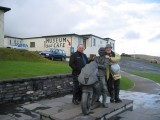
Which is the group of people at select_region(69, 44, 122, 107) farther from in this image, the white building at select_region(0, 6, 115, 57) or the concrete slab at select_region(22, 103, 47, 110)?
the white building at select_region(0, 6, 115, 57)

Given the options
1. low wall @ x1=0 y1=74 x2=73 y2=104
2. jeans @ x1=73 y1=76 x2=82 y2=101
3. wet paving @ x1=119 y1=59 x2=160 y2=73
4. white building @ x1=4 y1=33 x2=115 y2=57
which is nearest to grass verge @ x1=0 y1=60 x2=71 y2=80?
low wall @ x1=0 y1=74 x2=73 y2=104

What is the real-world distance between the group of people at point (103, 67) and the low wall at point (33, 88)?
2.44m

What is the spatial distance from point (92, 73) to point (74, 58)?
126 centimetres

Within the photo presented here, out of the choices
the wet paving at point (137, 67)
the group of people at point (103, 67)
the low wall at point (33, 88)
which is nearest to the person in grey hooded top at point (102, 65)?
the group of people at point (103, 67)

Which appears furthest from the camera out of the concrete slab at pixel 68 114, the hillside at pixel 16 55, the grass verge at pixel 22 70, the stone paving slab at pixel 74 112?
the hillside at pixel 16 55

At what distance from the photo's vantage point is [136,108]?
371 inches

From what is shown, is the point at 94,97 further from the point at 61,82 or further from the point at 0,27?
the point at 0,27

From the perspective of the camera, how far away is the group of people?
7.67 meters

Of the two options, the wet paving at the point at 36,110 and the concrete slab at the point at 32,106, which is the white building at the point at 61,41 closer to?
the wet paving at the point at 36,110

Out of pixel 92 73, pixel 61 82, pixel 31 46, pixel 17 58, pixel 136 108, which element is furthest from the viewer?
pixel 31 46

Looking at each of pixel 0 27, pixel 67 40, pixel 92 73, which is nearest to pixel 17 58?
pixel 0 27

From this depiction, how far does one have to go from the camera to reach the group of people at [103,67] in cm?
767

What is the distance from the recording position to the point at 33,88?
10211mm

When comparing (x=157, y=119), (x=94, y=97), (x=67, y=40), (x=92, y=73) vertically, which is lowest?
(x=157, y=119)
